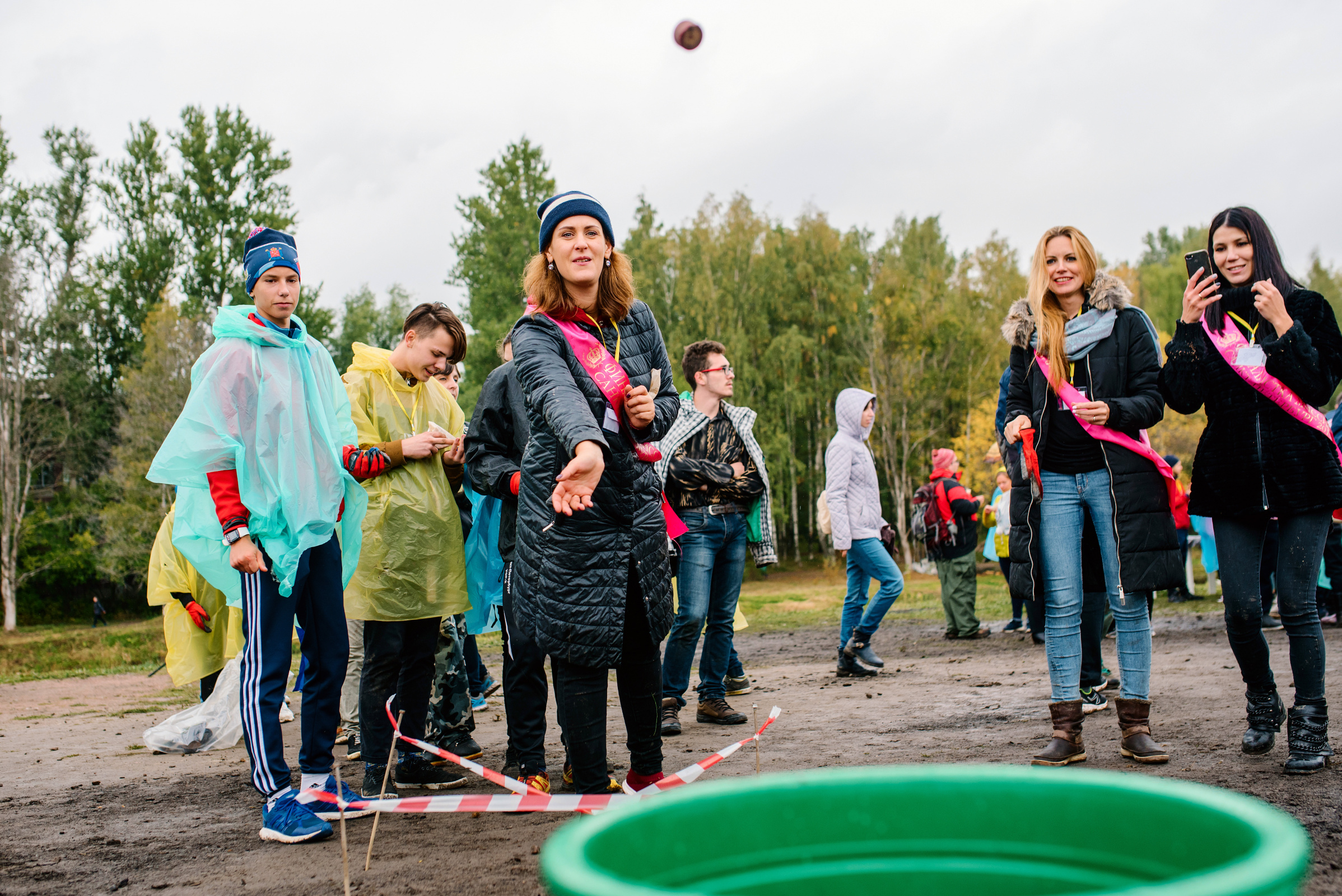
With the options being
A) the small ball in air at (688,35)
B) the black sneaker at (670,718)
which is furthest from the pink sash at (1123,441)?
the small ball in air at (688,35)

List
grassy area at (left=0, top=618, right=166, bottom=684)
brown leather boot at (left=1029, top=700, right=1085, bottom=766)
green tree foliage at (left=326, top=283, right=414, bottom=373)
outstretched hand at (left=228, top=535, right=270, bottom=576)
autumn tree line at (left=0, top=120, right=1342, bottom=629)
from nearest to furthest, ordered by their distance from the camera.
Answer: outstretched hand at (left=228, top=535, right=270, bottom=576)
brown leather boot at (left=1029, top=700, right=1085, bottom=766)
grassy area at (left=0, top=618, right=166, bottom=684)
autumn tree line at (left=0, top=120, right=1342, bottom=629)
green tree foliage at (left=326, top=283, right=414, bottom=373)

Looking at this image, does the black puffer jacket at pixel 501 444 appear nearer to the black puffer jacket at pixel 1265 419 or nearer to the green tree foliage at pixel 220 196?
the black puffer jacket at pixel 1265 419

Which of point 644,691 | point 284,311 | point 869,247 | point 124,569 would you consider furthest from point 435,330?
point 869,247

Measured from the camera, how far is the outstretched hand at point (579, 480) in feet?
9.57

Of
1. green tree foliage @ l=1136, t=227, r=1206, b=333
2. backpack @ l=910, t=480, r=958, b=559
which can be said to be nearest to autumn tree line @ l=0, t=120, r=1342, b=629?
green tree foliage @ l=1136, t=227, r=1206, b=333

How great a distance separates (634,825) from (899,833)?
36cm

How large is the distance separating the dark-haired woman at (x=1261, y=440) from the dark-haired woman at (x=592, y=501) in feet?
8.20

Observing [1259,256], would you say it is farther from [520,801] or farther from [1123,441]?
[520,801]

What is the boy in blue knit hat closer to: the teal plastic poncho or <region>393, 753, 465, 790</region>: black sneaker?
<region>393, 753, 465, 790</region>: black sneaker

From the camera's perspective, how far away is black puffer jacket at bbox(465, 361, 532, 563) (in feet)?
14.4

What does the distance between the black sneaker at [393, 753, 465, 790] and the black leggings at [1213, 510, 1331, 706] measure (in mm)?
3561

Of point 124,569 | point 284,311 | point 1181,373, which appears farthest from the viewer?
point 124,569

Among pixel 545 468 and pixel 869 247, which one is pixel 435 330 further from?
pixel 869 247

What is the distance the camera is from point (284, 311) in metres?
4.15
